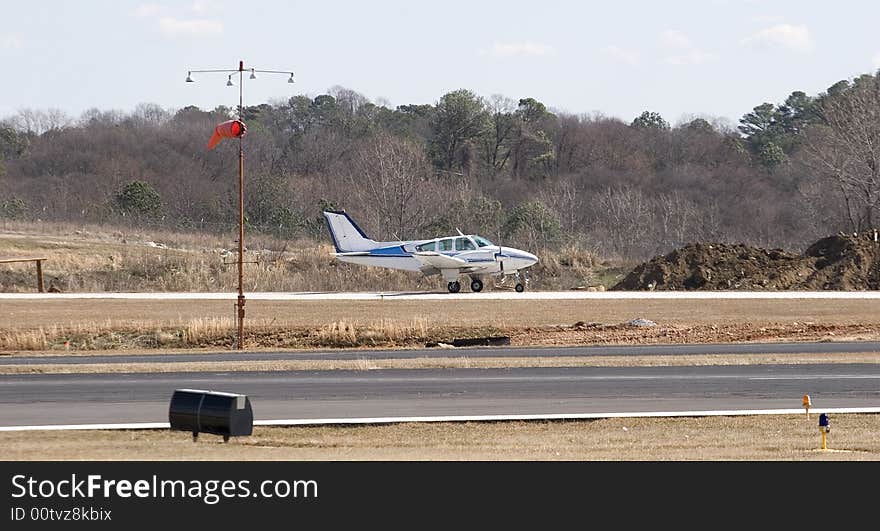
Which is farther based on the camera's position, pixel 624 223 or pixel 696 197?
pixel 696 197

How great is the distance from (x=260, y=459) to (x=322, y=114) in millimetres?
131128

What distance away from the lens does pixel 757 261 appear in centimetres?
5712

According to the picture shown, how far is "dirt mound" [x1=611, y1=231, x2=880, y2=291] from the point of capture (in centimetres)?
5525

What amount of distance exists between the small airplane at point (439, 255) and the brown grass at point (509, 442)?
3050 centimetres

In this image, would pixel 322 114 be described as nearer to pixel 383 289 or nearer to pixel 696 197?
pixel 696 197

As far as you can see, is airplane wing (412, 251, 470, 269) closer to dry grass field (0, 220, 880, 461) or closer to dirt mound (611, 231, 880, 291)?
dry grass field (0, 220, 880, 461)

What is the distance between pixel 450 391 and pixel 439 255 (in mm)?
26584

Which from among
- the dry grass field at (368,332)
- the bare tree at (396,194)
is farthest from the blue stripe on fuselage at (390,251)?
the bare tree at (396,194)

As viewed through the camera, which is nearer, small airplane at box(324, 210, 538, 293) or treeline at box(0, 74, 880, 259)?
small airplane at box(324, 210, 538, 293)

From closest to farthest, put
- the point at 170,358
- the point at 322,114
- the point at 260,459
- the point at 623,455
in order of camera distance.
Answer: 1. the point at 260,459
2. the point at 623,455
3. the point at 170,358
4. the point at 322,114

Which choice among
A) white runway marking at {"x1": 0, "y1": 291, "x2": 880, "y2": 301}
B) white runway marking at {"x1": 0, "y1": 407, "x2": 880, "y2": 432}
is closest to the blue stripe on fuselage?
white runway marking at {"x1": 0, "y1": 291, "x2": 880, "y2": 301}

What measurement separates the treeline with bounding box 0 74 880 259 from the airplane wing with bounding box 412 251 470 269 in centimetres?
1596
